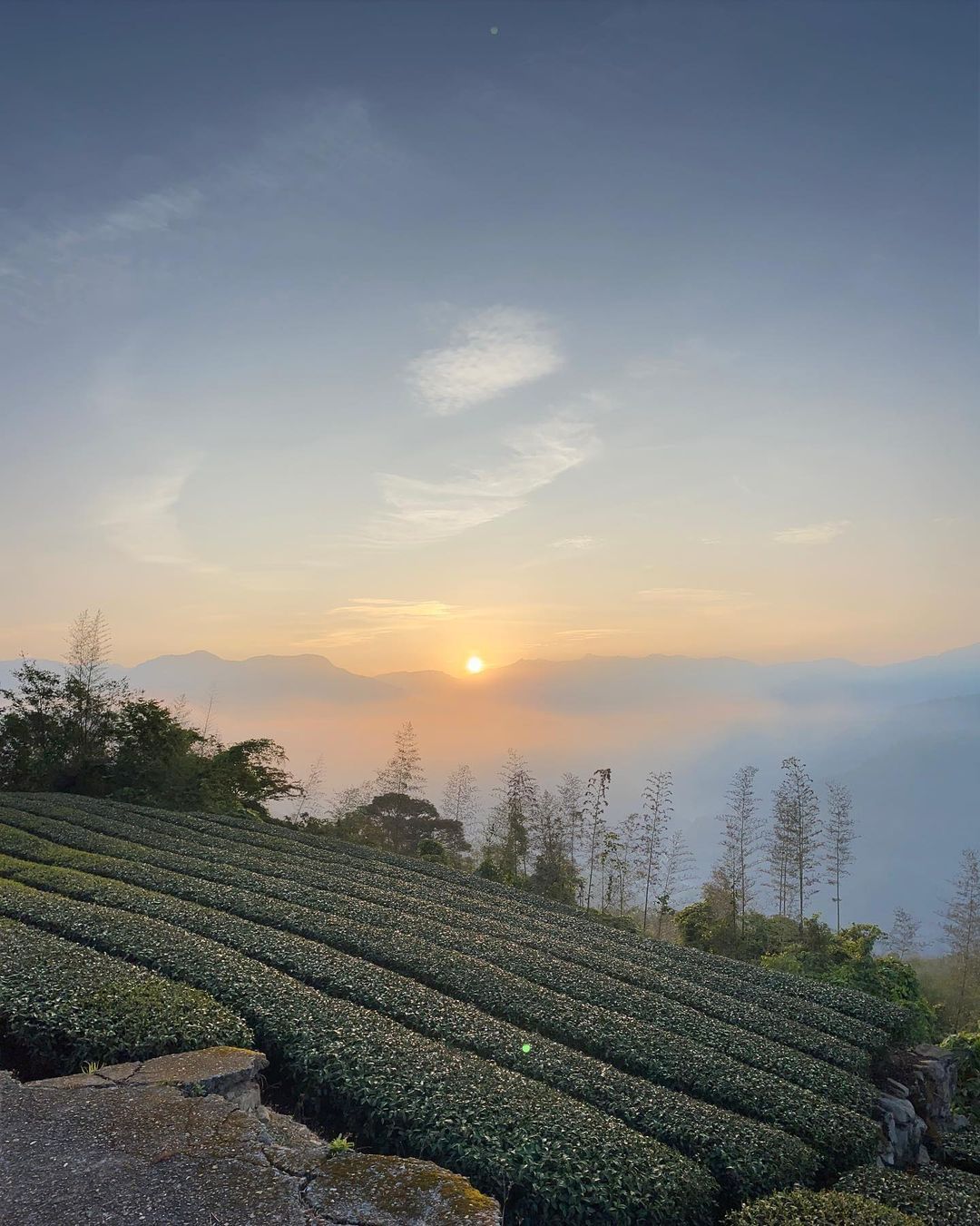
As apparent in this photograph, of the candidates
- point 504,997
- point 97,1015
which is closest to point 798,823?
point 504,997

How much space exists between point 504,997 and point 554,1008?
974 mm

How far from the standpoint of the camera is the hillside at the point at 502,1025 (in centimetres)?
797

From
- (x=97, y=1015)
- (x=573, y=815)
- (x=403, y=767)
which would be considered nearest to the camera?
(x=97, y=1015)

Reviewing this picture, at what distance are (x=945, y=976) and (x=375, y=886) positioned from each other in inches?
1287

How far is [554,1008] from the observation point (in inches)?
525

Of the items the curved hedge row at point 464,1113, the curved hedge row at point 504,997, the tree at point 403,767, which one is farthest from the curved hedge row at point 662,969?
the tree at point 403,767

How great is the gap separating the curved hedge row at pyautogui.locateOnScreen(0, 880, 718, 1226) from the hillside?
29 mm

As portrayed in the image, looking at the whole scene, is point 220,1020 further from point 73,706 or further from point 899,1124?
point 73,706

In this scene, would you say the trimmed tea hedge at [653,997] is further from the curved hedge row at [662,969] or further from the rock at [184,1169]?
the rock at [184,1169]

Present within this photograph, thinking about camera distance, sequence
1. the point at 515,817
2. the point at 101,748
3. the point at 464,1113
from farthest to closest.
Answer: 1. the point at 515,817
2. the point at 101,748
3. the point at 464,1113

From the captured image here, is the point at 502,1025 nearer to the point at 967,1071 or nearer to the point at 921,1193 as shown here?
the point at 921,1193

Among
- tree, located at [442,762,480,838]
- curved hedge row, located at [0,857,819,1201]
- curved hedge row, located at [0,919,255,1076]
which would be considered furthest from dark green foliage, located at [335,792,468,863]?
curved hedge row, located at [0,919,255,1076]

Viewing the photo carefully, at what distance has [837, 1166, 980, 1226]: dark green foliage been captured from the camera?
8383mm

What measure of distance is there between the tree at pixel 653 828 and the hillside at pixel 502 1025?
Result: 18.2 meters
